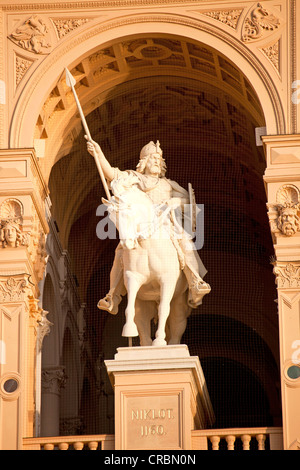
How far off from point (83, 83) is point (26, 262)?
3.38m

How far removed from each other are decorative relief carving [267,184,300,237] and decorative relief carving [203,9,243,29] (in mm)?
2713

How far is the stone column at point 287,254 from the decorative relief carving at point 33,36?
3624mm

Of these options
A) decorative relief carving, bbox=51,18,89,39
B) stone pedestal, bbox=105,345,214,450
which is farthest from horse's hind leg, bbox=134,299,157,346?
decorative relief carving, bbox=51,18,89,39

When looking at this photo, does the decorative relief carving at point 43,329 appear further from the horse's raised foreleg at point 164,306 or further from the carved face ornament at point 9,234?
the horse's raised foreleg at point 164,306

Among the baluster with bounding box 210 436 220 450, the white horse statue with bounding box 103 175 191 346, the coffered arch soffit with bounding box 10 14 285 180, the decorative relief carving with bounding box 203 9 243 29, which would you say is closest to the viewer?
the baluster with bounding box 210 436 220 450

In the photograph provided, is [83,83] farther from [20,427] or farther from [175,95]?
[20,427]

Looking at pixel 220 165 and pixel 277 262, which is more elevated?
pixel 220 165

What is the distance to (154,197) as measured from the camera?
64.4 ft

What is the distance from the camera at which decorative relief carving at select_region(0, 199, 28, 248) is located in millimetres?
18984

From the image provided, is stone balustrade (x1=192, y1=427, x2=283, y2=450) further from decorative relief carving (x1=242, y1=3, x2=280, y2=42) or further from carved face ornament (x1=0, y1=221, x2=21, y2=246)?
decorative relief carving (x1=242, y1=3, x2=280, y2=42)

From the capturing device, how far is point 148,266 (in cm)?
1883

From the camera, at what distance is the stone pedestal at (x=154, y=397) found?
1769cm

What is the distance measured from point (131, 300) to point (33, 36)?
4.33m

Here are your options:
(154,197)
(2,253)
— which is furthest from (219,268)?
(2,253)
